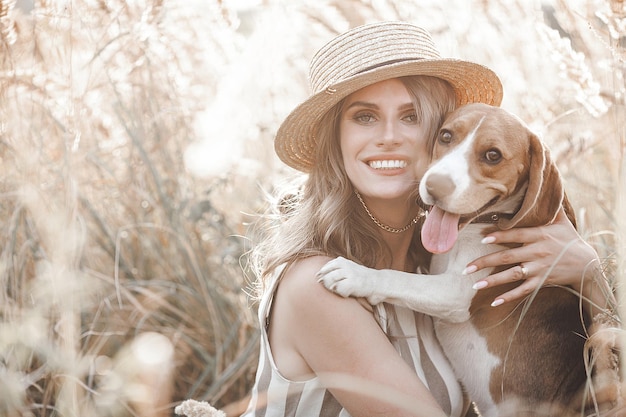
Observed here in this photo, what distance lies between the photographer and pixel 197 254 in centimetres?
373

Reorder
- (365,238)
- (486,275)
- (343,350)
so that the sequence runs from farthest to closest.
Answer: (365,238) → (486,275) → (343,350)

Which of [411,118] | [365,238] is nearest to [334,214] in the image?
[365,238]

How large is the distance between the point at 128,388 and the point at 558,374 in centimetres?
178

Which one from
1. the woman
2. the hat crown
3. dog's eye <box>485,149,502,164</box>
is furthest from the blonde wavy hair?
dog's eye <box>485,149,502,164</box>

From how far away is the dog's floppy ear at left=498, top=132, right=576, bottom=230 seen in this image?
8.14ft

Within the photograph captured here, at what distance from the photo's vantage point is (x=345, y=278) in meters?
2.43

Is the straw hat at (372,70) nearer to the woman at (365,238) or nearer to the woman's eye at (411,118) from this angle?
the woman at (365,238)

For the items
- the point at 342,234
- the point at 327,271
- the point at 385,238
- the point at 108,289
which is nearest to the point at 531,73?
the point at 385,238

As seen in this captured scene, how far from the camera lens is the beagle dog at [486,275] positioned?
2465 millimetres

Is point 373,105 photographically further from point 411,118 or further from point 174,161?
point 174,161

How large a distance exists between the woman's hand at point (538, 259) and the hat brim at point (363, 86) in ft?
2.05

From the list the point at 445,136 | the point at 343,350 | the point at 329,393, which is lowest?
the point at 329,393

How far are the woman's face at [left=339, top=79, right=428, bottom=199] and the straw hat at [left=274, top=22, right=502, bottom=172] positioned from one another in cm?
10

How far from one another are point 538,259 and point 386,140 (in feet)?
2.29
